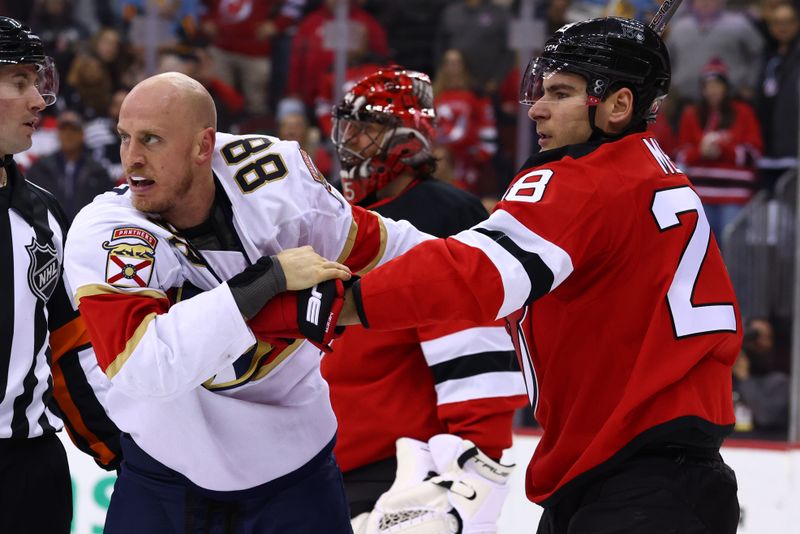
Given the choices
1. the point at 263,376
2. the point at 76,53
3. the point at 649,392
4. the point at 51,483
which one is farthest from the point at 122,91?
the point at 649,392

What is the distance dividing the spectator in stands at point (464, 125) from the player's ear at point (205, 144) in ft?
11.8

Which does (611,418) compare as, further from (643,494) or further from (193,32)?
(193,32)

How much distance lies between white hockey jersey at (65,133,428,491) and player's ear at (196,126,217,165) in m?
0.06

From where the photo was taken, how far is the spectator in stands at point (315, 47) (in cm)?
598

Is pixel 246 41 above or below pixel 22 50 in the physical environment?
below

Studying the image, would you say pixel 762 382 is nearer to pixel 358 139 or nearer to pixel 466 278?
pixel 358 139

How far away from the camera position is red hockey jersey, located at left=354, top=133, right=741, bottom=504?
2119 mm

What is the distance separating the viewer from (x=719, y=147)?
565 centimetres

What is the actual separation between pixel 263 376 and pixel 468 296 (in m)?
0.48

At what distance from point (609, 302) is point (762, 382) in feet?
11.0

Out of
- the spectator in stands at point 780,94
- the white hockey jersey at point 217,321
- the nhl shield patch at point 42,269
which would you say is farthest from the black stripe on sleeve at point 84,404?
the spectator in stands at point 780,94

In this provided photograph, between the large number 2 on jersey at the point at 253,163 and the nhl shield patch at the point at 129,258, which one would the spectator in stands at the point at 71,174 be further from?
the nhl shield patch at the point at 129,258

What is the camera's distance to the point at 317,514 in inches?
93.7

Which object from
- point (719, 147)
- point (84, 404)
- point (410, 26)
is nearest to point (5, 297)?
point (84, 404)
